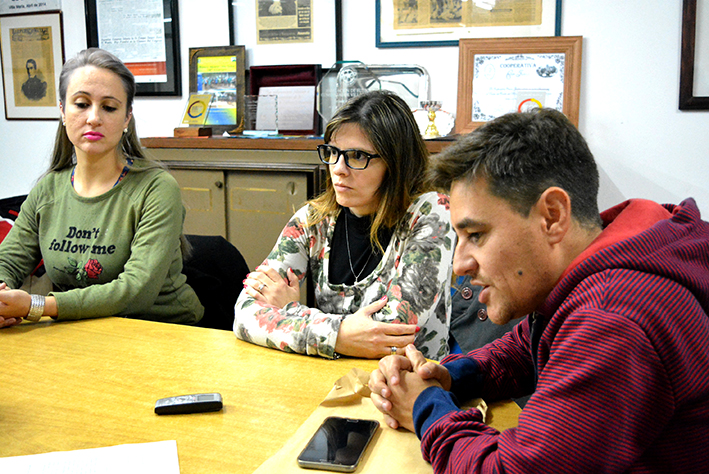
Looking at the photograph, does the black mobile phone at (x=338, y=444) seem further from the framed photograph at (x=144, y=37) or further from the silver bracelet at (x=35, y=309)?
the framed photograph at (x=144, y=37)

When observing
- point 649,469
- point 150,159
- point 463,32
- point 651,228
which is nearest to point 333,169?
point 150,159

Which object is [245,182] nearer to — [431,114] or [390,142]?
[431,114]

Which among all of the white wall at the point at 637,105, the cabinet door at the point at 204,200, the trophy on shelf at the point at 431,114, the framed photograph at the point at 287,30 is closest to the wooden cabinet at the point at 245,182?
the cabinet door at the point at 204,200

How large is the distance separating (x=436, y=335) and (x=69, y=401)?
907mm

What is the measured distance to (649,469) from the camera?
2.32ft

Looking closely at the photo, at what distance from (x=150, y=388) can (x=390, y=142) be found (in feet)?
2.87

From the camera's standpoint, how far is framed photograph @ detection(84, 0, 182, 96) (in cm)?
356

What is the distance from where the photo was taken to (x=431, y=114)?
2949 millimetres

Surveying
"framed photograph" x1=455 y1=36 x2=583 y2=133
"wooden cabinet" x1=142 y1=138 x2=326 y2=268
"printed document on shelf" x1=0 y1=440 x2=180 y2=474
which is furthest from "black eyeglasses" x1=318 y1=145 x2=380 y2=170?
"framed photograph" x1=455 y1=36 x2=583 y2=133

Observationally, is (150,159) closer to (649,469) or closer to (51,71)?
(649,469)

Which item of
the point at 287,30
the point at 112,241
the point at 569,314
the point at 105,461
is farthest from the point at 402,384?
the point at 287,30

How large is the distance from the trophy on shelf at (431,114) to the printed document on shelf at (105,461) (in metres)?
2.24

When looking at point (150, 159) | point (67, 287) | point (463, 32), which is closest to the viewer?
point (67, 287)

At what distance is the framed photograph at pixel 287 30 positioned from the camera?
10.7 feet
